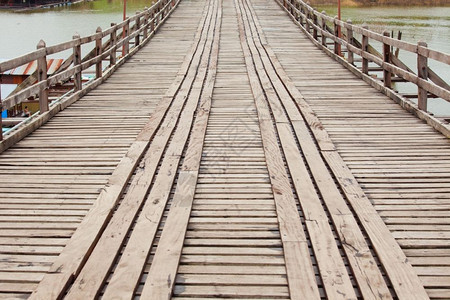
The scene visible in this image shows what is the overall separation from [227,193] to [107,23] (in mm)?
57038

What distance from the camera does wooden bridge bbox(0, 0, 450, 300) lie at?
3.37 meters

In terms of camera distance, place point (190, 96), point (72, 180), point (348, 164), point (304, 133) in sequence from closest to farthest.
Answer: point (72, 180)
point (348, 164)
point (304, 133)
point (190, 96)

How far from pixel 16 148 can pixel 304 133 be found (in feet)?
11.3

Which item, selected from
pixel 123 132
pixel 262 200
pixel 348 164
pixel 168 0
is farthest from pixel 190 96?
pixel 168 0

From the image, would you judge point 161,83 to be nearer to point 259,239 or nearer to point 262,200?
point 262,200

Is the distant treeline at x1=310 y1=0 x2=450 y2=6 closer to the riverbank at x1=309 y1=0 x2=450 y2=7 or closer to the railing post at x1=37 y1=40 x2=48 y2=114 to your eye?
the riverbank at x1=309 y1=0 x2=450 y2=7

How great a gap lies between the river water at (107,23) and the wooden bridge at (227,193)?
30775 mm

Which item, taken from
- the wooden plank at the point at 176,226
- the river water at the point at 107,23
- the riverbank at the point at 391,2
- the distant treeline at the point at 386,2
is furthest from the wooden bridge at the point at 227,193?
the riverbank at the point at 391,2

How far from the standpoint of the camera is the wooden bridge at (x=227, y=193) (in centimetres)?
337

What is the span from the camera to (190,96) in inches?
351

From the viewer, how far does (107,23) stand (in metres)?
58.5

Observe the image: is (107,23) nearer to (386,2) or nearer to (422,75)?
(386,2)

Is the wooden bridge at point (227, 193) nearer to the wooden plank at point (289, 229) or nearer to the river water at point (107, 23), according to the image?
the wooden plank at point (289, 229)

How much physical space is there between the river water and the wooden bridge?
3078cm
